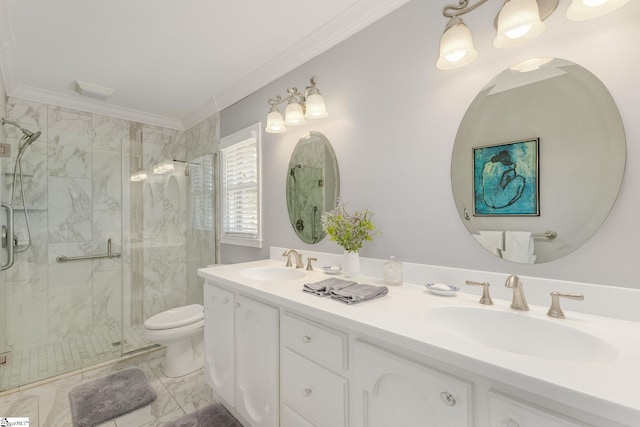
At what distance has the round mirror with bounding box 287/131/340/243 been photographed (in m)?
1.88

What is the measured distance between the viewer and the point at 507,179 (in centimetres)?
116

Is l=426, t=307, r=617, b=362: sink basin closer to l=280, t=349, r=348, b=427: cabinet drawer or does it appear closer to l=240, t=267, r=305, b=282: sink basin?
l=280, t=349, r=348, b=427: cabinet drawer

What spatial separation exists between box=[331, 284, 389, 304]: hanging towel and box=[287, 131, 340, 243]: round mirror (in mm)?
672

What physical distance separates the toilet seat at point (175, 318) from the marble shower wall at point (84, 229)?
492mm

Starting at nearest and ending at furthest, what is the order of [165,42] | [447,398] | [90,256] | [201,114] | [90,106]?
[447,398] < [165,42] < [90,256] < [90,106] < [201,114]

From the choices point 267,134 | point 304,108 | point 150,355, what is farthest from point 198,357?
point 304,108

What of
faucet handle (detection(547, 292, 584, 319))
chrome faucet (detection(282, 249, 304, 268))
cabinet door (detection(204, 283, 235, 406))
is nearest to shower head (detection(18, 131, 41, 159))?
cabinet door (detection(204, 283, 235, 406))

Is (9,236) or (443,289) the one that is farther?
(9,236)

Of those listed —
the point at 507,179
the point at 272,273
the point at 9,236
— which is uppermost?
the point at 507,179

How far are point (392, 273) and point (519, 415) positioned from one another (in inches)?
30.9

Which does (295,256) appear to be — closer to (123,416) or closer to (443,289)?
(443,289)

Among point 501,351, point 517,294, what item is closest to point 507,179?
point 517,294

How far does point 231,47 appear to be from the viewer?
2.03 m

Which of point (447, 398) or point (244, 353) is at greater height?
point (447, 398)
